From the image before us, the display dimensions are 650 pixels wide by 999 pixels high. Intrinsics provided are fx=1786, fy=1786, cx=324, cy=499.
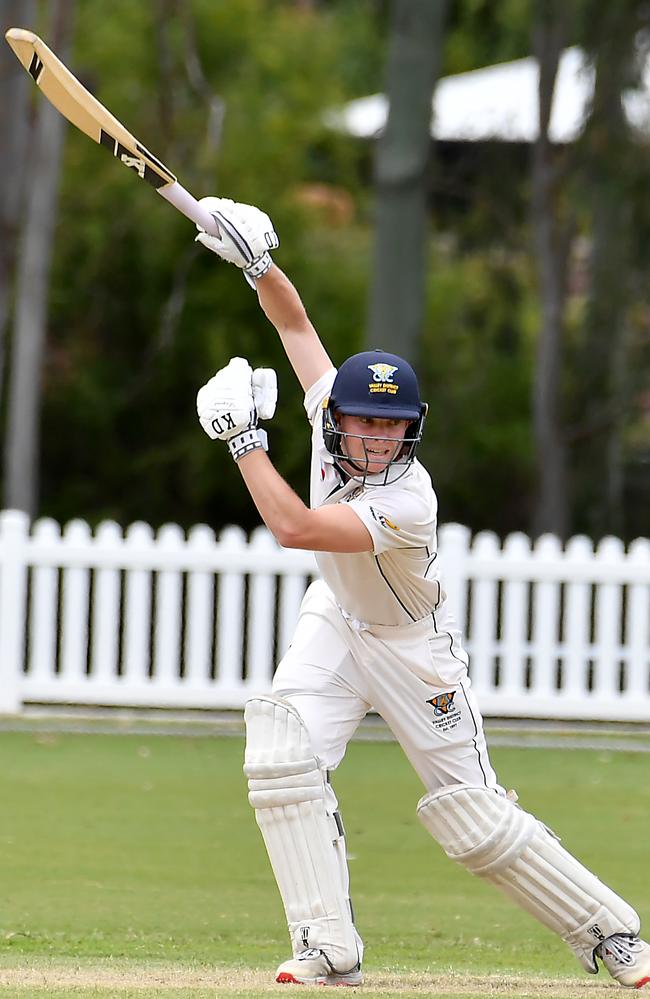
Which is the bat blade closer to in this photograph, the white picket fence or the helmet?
the helmet

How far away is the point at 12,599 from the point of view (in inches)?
391

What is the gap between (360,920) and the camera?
581cm

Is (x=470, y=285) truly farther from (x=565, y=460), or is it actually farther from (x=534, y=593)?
(x=534, y=593)

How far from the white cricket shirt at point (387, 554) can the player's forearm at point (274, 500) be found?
20 centimetres

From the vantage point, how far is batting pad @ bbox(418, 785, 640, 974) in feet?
15.1

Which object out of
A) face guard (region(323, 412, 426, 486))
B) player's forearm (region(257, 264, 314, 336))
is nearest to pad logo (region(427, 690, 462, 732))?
face guard (region(323, 412, 426, 486))

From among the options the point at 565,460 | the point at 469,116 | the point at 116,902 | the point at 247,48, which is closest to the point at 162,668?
the point at 116,902

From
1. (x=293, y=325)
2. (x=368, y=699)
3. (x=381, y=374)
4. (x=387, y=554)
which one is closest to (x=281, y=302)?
(x=293, y=325)

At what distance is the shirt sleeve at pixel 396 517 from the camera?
4402 millimetres

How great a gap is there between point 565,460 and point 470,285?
260 centimetres

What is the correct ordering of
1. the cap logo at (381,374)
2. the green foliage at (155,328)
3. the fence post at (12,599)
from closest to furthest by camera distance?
the cap logo at (381,374) < the fence post at (12,599) < the green foliage at (155,328)

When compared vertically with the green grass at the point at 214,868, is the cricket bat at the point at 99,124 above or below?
above

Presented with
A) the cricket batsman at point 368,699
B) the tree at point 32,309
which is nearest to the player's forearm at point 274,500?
the cricket batsman at point 368,699

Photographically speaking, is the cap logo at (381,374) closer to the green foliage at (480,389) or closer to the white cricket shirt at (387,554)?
the white cricket shirt at (387,554)
